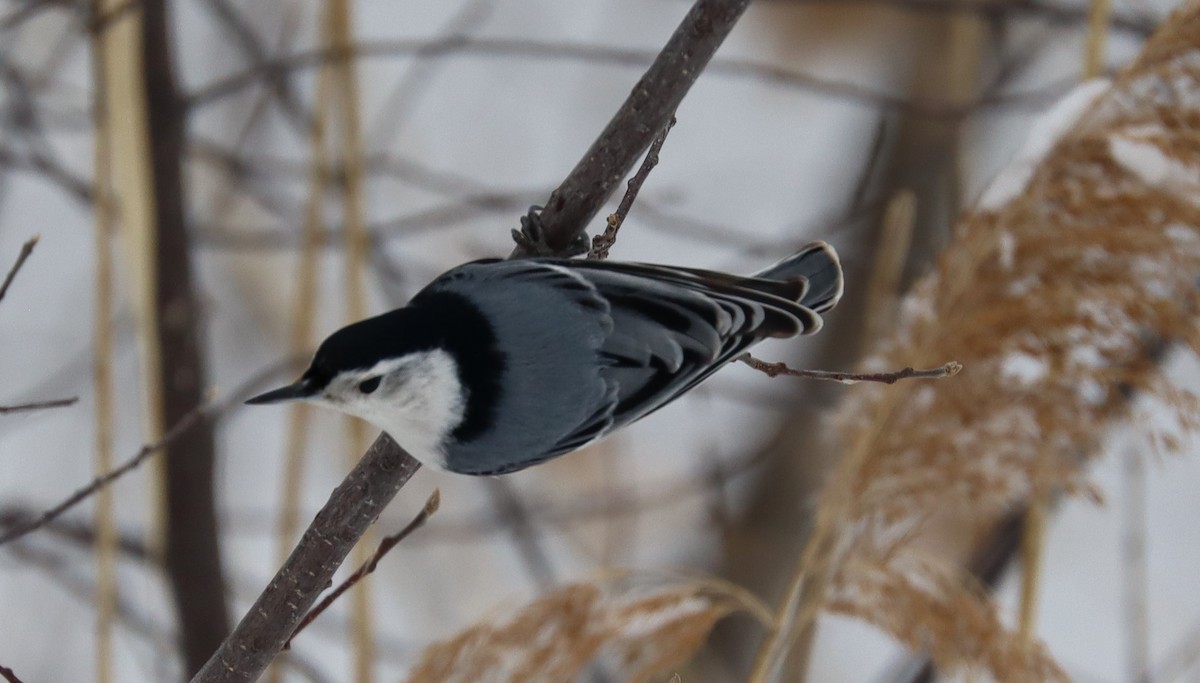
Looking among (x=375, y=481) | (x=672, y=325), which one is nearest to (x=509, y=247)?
(x=672, y=325)

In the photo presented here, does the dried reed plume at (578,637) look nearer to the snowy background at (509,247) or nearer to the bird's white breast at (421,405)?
the bird's white breast at (421,405)

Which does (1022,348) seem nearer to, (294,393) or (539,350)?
(539,350)

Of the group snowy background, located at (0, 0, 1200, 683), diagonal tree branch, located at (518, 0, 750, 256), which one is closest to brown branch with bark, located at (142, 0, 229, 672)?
snowy background, located at (0, 0, 1200, 683)

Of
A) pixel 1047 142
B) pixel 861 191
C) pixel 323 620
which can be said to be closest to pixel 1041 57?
pixel 861 191

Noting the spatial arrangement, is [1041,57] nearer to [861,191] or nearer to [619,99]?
[619,99]

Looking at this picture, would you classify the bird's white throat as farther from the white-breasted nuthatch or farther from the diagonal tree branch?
the diagonal tree branch

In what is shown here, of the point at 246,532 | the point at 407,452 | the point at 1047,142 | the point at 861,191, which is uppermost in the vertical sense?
the point at 407,452
